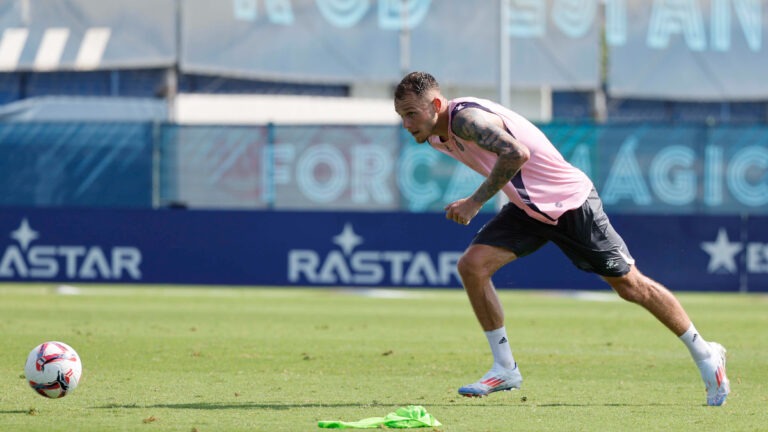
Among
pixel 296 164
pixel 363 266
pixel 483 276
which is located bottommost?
pixel 363 266

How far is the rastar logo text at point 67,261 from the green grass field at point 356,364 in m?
2.34

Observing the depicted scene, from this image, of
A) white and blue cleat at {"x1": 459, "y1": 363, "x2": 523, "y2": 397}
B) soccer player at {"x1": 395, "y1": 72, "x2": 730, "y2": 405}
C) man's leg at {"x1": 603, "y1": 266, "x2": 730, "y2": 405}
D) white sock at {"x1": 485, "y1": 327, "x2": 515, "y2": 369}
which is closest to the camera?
soccer player at {"x1": 395, "y1": 72, "x2": 730, "y2": 405}

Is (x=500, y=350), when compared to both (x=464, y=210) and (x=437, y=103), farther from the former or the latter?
(x=437, y=103)

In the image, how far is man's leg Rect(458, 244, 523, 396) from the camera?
8.59 metres

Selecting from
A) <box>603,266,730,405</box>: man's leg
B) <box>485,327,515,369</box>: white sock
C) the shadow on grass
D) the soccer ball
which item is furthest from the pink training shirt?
the soccer ball

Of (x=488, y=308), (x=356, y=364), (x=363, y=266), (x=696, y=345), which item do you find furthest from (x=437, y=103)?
(x=363, y=266)

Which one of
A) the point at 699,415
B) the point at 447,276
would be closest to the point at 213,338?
the point at 699,415

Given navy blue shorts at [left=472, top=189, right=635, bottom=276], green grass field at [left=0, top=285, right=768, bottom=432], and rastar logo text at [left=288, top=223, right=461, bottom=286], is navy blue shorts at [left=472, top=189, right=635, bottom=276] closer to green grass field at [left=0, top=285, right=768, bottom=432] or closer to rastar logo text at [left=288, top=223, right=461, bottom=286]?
green grass field at [left=0, top=285, right=768, bottom=432]

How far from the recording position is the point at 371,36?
107 ft

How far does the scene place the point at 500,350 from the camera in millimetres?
8695

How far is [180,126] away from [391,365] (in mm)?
14001

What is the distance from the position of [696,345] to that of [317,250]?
1260 centimetres

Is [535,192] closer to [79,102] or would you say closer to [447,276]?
[447,276]

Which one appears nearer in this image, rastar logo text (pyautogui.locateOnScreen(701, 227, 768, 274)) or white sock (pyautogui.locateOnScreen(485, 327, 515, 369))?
white sock (pyautogui.locateOnScreen(485, 327, 515, 369))
